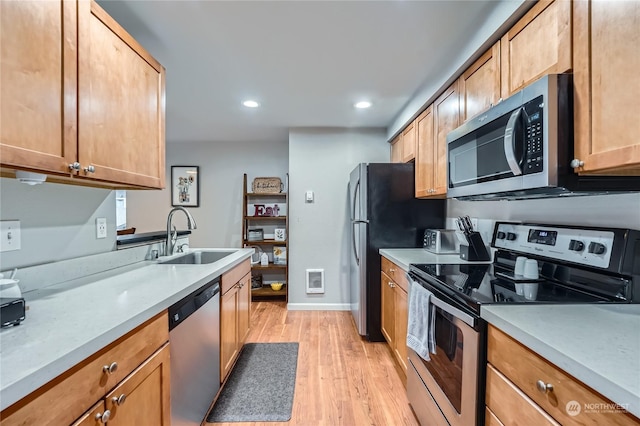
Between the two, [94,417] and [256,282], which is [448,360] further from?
[256,282]

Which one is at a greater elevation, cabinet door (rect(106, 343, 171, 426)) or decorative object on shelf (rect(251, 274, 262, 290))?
cabinet door (rect(106, 343, 171, 426))

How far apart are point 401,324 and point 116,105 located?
217 centimetres

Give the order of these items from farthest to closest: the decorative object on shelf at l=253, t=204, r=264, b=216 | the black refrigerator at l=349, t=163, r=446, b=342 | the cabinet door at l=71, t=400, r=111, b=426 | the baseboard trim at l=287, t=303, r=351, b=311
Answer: the decorative object on shelf at l=253, t=204, r=264, b=216 < the baseboard trim at l=287, t=303, r=351, b=311 < the black refrigerator at l=349, t=163, r=446, b=342 < the cabinet door at l=71, t=400, r=111, b=426

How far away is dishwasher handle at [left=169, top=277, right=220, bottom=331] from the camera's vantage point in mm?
1237

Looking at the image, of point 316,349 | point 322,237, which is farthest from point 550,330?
point 322,237

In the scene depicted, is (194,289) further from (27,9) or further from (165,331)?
(27,9)

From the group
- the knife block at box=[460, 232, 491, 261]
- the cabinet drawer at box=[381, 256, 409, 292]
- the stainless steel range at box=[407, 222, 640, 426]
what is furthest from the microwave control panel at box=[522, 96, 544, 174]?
the cabinet drawer at box=[381, 256, 409, 292]

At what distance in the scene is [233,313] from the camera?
2.09 meters

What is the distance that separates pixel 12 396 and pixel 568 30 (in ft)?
6.32

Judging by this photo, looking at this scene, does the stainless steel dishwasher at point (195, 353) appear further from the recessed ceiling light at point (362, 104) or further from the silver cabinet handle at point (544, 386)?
the recessed ceiling light at point (362, 104)

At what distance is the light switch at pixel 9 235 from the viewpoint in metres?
1.13

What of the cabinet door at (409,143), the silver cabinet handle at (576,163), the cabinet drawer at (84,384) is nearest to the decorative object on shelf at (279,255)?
the cabinet door at (409,143)

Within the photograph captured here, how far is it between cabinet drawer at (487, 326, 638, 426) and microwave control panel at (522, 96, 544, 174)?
66 cm

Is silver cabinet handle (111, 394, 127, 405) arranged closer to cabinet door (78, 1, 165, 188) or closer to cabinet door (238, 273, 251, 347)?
cabinet door (78, 1, 165, 188)
